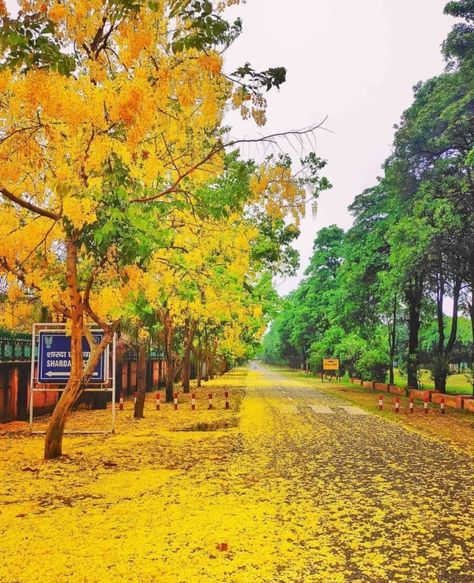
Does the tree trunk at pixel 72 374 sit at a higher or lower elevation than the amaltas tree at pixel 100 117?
lower

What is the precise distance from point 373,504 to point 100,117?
6.14m

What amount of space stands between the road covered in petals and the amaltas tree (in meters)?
2.30

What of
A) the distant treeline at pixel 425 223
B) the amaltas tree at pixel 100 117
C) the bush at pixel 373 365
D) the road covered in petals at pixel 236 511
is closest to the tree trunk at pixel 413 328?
the distant treeline at pixel 425 223

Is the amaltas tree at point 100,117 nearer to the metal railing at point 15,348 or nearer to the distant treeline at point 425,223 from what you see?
the metal railing at point 15,348

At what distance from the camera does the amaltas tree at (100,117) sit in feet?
22.8

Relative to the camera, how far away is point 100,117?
7652mm

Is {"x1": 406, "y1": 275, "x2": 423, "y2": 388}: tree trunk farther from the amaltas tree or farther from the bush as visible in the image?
the amaltas tree

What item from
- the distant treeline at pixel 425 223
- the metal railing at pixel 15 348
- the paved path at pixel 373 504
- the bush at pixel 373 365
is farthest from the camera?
the bush at pixel 373 365

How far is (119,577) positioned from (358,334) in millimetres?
37954

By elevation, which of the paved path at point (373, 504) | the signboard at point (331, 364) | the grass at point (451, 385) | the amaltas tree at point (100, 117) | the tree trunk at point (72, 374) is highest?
the amaltas tree at point (100, 117)

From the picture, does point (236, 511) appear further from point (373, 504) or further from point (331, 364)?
point (331, 364)

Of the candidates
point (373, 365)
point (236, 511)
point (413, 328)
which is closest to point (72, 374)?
point (236, 511)

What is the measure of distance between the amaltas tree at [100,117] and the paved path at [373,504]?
13.9ft

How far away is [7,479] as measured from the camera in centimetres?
932
